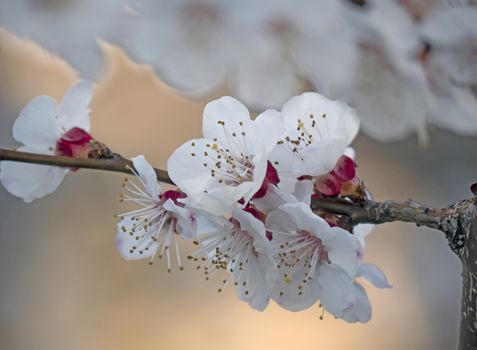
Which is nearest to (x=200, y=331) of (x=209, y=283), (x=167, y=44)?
(x=209, y=283)

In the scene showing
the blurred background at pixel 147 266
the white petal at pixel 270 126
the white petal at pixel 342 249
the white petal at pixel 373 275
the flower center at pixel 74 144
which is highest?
the white petal at pixel 270 126

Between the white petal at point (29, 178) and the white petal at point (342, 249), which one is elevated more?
the white petal at point (342, 249)

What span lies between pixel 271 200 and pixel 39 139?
24cm

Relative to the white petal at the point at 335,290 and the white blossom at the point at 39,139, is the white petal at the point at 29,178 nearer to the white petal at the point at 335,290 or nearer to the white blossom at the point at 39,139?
the white blossom at the point at 39,139

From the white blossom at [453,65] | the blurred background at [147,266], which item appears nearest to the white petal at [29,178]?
the white blossom at [453,65]

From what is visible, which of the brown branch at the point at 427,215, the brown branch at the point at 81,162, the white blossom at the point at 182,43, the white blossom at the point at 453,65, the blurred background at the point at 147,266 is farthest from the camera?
the blurred background at the point at 147,266

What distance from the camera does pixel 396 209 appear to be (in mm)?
553

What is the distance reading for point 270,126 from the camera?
0.57 metres

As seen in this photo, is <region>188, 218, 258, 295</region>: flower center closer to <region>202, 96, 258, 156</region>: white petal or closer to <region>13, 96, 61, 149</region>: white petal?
<region>202, 96, 258, 156</region>: white petal

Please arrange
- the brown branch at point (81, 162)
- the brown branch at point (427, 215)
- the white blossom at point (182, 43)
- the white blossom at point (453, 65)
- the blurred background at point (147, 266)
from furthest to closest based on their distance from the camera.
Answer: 1. the blurred background at point (147, 266)
2. the white blossom at point (182, 43)
3. the white blossom at point (453, 65)
4. the brown branch at point (81, 162)
5. the brown branch at point (427, 215)

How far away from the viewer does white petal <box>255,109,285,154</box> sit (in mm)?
564

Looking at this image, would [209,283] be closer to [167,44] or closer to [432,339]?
[432,339]

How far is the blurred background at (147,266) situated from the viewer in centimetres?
249

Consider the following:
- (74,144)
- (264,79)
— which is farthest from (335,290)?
(264,79)
